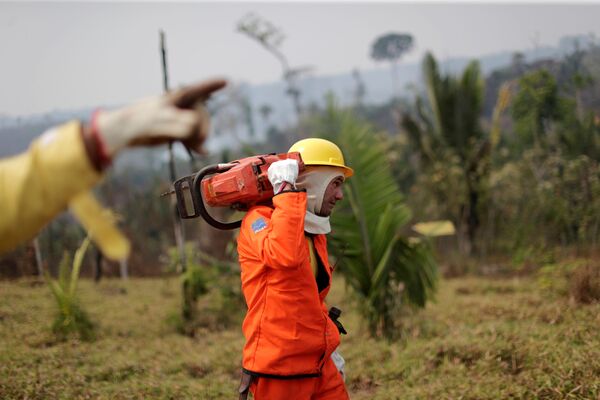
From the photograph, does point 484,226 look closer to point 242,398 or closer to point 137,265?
point 137,265

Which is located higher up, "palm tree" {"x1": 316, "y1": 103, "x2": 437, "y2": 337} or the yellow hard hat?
the yellow hard hat

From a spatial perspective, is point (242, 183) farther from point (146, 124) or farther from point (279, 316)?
point (146, 124)

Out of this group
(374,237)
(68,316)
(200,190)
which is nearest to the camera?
(200,190)

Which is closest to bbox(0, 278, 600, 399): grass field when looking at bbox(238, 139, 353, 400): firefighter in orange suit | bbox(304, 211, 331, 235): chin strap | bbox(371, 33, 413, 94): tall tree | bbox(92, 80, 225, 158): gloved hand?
bbox(238, 139, 353, 400): firefighter in orange suit

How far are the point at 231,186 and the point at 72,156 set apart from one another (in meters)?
1.18

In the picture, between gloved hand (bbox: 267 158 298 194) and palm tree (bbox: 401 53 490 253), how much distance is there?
343 inches

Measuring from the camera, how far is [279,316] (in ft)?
7.86

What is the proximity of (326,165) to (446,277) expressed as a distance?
7466 mm

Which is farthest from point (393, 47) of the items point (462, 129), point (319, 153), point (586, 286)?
point (319, 153)

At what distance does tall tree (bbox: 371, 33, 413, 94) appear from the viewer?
51969 mm

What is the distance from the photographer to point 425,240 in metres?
5.19

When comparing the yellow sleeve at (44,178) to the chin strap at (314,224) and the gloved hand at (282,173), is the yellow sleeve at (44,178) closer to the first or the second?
the gloved hand at (282,173)

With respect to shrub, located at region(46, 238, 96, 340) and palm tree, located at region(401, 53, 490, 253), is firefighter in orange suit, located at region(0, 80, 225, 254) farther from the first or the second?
palm tree, located at region(401, 53, 490, 253)

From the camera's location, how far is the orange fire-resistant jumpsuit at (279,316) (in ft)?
7.80
